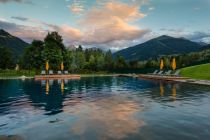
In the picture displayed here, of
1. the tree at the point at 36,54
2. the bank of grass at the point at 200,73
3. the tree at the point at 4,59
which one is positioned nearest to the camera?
the bank of grass at the point at 200,73

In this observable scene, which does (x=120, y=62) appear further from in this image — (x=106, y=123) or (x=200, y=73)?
(x=106, y=123)

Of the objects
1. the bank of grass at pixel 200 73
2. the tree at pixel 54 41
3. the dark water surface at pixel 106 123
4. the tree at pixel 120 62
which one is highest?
the tree at pixel 54 41

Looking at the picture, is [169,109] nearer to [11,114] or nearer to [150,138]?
[150,138]

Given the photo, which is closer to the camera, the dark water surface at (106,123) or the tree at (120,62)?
the dark water surface at (106,123)

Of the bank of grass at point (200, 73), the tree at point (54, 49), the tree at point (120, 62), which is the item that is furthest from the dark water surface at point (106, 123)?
the tree at point (120, 62)

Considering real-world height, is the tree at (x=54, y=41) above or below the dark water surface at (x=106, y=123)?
above

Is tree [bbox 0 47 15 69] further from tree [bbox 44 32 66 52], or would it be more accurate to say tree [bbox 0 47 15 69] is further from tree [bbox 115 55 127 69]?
tree [bbox 115 55 127 69]

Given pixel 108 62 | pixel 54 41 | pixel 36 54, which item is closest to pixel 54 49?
pixel 54 41

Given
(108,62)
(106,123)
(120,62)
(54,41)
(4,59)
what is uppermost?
(54,41)

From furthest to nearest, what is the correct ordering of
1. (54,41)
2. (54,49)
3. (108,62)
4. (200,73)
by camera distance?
(108,62) < (54,41) < (54,49) < (200,73)

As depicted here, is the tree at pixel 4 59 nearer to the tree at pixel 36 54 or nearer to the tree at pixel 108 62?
the tree at pixel 36 54

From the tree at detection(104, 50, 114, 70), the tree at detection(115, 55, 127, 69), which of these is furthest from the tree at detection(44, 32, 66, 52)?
the tree at detection(115, 55, 127, 69)

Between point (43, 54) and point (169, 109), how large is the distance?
56.4 metres

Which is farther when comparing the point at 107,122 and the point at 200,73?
the point at 200,73
